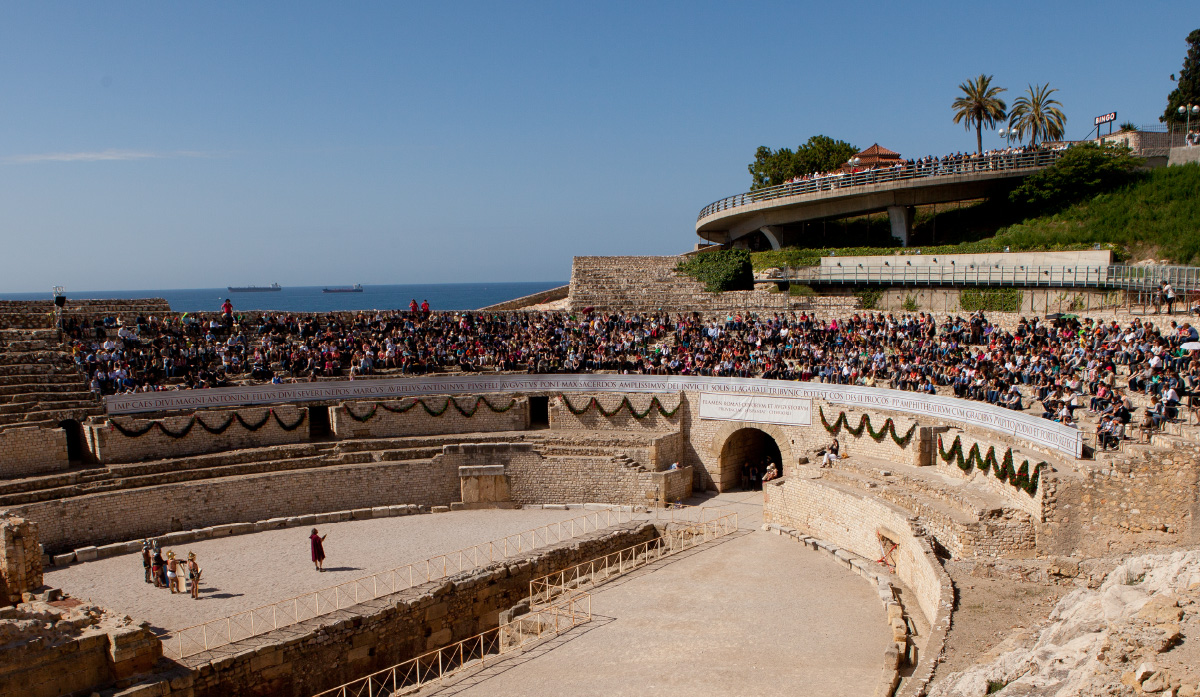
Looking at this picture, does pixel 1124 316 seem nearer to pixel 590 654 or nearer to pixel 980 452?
pixel 980 452

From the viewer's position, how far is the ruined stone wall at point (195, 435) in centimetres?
2702

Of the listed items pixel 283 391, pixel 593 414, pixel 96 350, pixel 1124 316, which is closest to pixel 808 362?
pixel 593 414

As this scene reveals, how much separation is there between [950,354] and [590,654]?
1735 cm

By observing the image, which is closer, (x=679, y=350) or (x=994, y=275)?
(x=679, y=350)

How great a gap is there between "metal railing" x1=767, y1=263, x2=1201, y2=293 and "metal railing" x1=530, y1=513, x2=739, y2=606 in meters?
16.4

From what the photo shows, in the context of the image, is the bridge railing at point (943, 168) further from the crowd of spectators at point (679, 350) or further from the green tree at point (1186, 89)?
the green tree at point (1186, 89)

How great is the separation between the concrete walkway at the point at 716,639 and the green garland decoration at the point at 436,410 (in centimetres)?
1176

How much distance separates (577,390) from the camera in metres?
32.3

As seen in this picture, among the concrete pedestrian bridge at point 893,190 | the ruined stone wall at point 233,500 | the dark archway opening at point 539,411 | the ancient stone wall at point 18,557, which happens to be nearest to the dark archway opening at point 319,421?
the ruined stone wall at point 233,500

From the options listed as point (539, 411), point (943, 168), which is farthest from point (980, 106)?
point (539, 411)

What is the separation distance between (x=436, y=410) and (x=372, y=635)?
14608 mm

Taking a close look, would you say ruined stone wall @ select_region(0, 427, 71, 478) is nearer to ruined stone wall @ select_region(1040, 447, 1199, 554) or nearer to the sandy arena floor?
the sandy arena floor

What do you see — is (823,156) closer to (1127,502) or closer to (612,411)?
(612,411)

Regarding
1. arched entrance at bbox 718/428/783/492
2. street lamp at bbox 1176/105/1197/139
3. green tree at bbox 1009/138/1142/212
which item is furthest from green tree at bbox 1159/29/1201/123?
arched entrance at bbox 718/428/783/492
